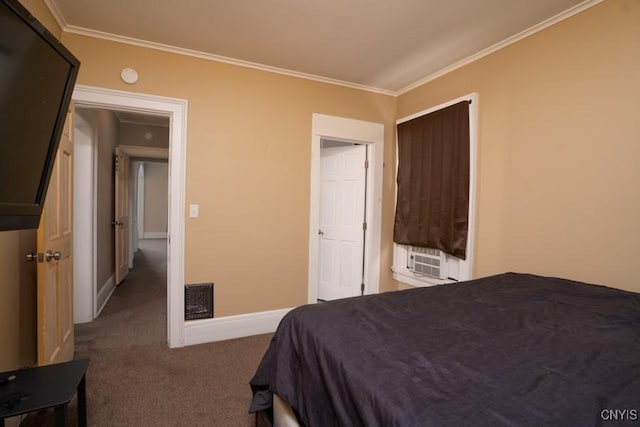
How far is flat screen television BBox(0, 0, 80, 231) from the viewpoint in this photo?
891 millimetres

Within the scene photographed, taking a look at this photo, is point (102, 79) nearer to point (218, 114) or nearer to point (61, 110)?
point (218, 114)

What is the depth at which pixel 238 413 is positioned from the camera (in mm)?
1795

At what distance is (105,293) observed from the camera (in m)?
3.62

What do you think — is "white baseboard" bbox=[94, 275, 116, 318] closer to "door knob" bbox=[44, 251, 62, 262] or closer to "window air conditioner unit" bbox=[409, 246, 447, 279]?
"door knob" bbox=[44, 251, 62, 262]

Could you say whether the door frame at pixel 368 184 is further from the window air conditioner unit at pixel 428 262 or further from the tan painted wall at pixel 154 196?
the tan painted wall at pixel 154 196

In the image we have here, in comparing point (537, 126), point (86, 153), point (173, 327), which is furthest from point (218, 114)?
point (537, 126)

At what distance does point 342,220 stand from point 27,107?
2.93 metres

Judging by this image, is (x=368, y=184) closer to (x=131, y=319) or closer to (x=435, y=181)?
(x=435, y=181)

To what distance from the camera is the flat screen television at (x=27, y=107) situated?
2.92 feet

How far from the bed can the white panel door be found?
181cm

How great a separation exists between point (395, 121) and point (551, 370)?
115 inches

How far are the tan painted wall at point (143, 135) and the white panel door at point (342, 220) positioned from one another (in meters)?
2.66

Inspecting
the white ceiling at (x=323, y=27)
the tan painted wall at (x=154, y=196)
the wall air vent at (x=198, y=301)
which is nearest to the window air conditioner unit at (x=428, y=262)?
the white ceiling at (x=323, y=27)

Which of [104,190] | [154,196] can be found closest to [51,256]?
[104,190]
